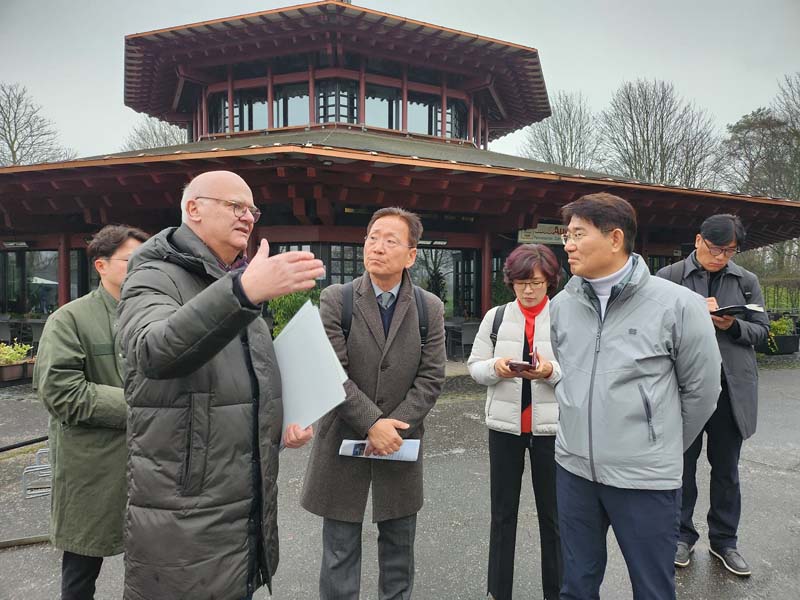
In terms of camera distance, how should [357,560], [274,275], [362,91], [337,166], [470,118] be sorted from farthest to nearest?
[470,118], [362,91], [337,166], [357,560], [274,275]

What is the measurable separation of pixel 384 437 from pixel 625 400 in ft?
3.47

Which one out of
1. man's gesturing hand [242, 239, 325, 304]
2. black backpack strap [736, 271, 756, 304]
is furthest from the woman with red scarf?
man's gesturing hand [242, 239, 325, 304]

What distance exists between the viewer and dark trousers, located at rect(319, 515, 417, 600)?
2266 mm

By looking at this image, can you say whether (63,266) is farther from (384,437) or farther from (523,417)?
(523,417)

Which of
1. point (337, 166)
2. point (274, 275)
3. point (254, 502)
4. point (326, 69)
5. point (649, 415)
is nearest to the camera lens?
point (274, 275)

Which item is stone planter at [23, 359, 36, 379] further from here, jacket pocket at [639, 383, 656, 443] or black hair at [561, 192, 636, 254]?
jacket pocket at [639, 383, 656, 443]

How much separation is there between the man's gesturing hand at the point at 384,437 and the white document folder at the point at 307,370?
520mm

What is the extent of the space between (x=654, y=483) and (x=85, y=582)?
100 inches

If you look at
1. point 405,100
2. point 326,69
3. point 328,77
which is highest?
point 326,69

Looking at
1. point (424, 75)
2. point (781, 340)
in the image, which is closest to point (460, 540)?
point (424, 75)

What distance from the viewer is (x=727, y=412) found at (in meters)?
3.03

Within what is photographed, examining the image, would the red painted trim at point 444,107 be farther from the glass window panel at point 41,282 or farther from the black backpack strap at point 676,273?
the glass window panel at point 41,282

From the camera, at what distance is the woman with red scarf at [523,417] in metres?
2.60

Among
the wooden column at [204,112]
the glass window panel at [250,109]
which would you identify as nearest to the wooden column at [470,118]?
the glass window panel at [250,109]
